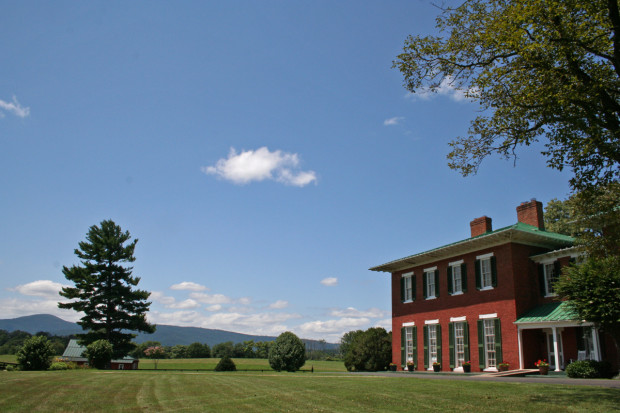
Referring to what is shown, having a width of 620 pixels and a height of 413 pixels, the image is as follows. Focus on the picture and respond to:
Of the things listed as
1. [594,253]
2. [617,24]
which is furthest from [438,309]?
[617,24]

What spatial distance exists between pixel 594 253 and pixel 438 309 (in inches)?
633

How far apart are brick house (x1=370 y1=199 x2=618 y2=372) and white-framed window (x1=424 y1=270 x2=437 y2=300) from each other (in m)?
0.07

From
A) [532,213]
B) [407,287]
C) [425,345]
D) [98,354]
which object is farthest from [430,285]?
[98,354]

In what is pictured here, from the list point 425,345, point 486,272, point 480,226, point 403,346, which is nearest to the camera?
point 486,272

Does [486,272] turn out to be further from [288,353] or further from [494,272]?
[288,353]

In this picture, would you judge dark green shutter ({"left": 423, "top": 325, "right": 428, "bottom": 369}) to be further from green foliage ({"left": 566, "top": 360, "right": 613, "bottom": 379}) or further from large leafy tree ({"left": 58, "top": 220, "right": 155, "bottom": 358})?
large leafy tree ({"left": 58, "top": 220, "right": 155, "bottom": 358})

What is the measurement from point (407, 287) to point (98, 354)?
23026 millimetres

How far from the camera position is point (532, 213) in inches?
1173

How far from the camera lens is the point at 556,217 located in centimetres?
4303

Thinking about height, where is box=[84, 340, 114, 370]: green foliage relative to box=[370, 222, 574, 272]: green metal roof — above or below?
below

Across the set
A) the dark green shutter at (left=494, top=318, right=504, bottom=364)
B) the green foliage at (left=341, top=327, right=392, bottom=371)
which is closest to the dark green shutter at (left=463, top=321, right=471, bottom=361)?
the dark green shutter at (left=494, top=318, right=504, bottom=364)

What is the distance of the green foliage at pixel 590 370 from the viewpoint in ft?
64.8

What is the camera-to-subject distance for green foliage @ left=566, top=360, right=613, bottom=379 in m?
19.8

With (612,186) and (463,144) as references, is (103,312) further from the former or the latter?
(612,186)
